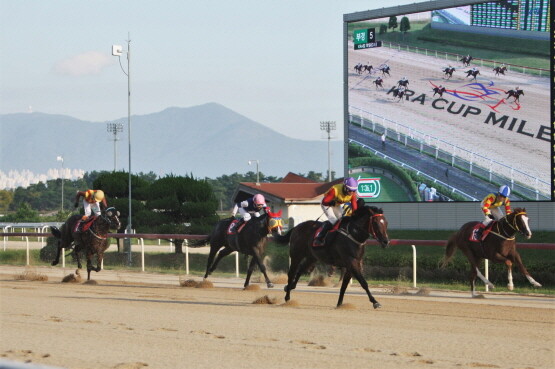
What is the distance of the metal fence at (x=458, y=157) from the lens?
25.3 m

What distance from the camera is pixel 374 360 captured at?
7.91m

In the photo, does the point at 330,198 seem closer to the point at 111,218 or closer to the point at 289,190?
the point at 111,218

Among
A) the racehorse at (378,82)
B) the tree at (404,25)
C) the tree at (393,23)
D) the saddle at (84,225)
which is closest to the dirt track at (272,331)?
the saddle at (84,225)

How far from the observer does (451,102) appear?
26.7m

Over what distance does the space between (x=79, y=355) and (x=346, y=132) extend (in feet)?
75.2

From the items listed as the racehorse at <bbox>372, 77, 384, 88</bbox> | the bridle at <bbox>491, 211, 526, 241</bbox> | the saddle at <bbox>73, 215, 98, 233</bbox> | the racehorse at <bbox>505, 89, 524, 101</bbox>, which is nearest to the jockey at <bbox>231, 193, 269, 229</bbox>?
the saddle at <bbox>73, 215, 98, 233</bbox>

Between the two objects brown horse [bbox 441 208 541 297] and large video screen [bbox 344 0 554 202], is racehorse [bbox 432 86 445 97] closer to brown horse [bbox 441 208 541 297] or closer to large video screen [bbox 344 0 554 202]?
large video screen [bbox 344 0 554 202]

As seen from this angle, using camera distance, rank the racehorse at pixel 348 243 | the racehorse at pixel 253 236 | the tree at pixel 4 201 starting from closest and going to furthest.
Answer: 1. the racehorse at pixel 348 243
2. the racehorse at pixel 253 236
3. the tree at pixel 4 201

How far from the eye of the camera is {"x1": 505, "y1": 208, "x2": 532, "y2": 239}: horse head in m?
14.6

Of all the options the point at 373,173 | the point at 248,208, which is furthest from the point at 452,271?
the point at 373,173

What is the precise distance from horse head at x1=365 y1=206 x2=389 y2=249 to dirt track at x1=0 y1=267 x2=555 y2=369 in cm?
97

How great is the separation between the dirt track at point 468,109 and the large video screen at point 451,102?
0.03m

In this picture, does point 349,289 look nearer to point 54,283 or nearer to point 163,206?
point 54,283

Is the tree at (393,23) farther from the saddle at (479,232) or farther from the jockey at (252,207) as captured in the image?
the saddle at (479,232)
